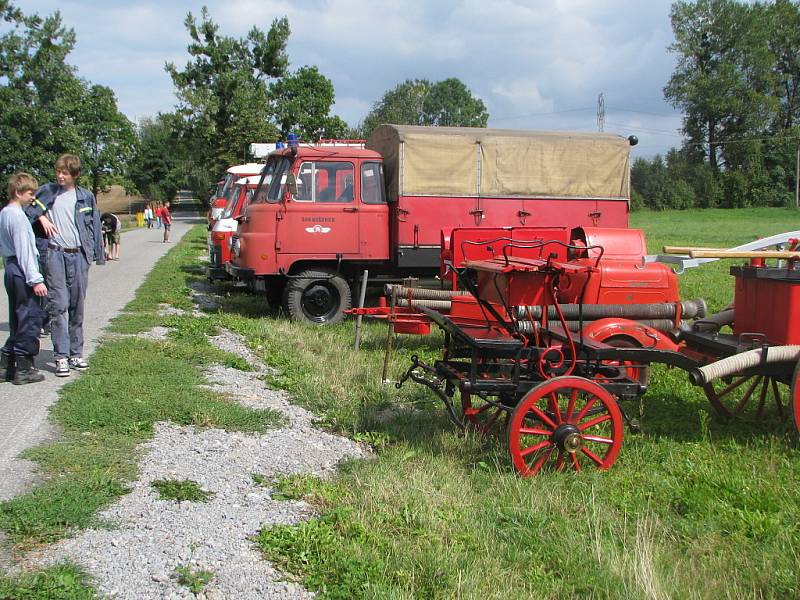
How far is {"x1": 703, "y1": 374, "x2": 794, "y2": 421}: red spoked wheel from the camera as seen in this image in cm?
695

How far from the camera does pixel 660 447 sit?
20.5 ft

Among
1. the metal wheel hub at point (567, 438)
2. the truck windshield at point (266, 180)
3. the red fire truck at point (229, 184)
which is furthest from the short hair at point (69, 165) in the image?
the red fire truck at point (229, 184)

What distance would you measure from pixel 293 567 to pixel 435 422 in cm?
301

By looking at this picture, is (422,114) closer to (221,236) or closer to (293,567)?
(221,236)

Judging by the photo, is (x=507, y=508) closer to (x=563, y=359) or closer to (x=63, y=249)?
(x=563, y=359)

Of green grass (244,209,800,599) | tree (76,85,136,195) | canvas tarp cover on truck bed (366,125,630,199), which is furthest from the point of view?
tree (76,85,136,195)

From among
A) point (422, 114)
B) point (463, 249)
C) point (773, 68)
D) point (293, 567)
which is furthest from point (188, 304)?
point (422, 114)

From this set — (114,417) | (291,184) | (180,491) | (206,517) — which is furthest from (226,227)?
(206,517)

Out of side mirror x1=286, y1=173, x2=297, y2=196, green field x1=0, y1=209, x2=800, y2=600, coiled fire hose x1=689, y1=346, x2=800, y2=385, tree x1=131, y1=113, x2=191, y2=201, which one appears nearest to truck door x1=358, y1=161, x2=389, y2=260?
side mirror x1=286, y1=173, x2=297, y2=196

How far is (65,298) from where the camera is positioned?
7746mm

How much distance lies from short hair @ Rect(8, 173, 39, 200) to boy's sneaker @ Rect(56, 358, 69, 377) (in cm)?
160

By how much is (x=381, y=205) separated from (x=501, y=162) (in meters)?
2.04

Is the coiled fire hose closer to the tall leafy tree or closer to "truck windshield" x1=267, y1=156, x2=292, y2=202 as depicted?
"truck windshield" x1=267, y1=156, x2=292, y2=202

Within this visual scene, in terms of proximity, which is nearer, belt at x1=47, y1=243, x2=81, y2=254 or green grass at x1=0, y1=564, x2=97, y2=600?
green grass at x1=0, y1=564, x2=97, y2=600
